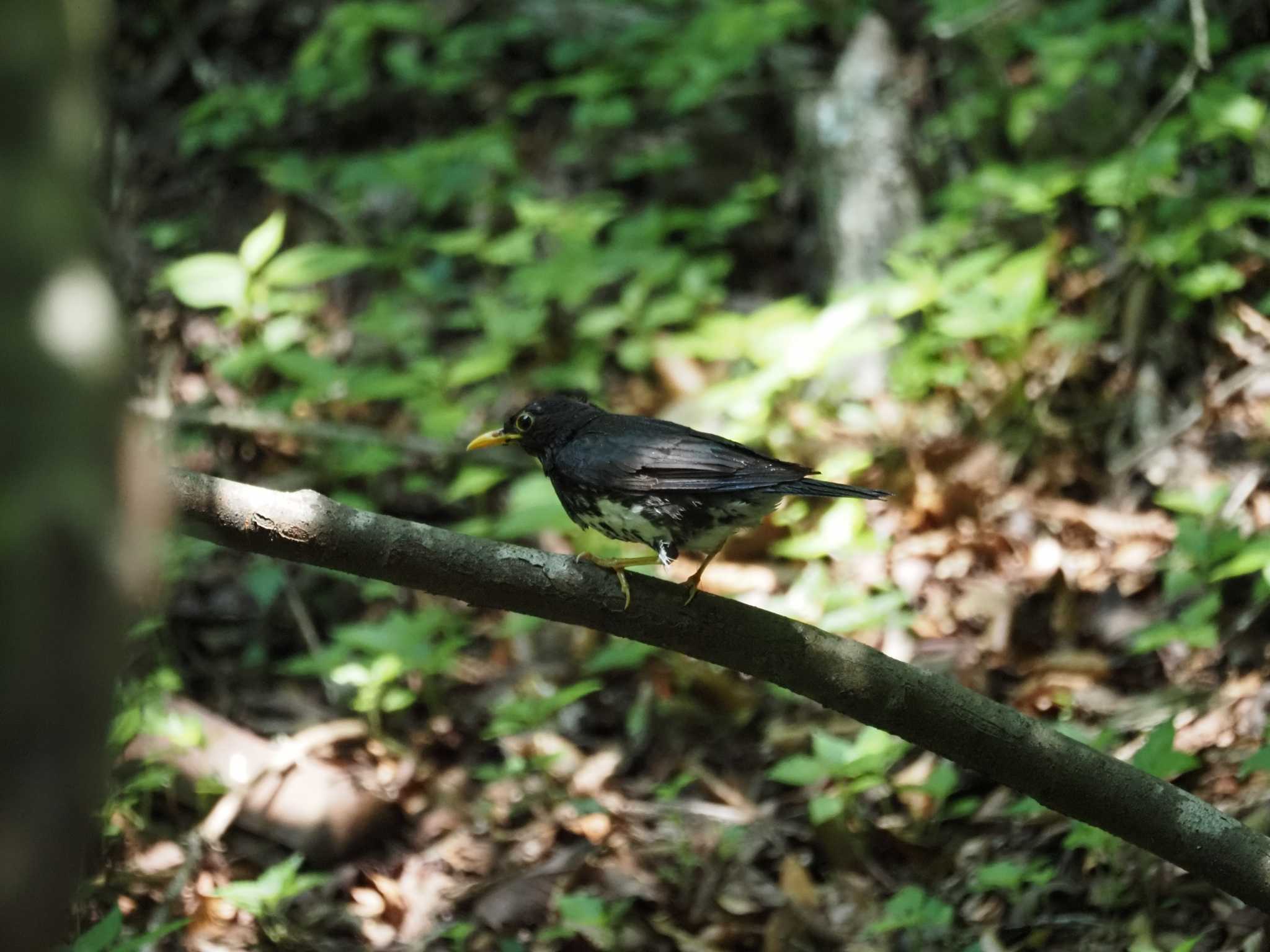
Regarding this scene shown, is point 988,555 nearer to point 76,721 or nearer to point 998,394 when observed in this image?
point 998,394

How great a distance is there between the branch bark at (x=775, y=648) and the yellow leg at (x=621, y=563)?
2 centimetres

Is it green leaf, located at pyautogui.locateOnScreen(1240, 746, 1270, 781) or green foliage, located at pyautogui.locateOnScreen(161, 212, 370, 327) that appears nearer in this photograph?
green leaf, located at pyautogui.locateOnScreen(1240, 746, 1270, 781)

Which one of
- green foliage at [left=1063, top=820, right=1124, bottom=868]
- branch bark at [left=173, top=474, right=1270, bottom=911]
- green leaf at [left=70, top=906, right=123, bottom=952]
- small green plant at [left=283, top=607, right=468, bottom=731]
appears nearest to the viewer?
branch bark at [left=173, top=474, right=1270, bottom=911]

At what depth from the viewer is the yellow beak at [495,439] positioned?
13.1 feet

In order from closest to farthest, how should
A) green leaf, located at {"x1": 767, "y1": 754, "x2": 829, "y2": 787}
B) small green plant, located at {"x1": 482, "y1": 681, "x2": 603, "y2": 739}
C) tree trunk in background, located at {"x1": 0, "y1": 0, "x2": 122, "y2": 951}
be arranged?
tree trunk in background, located at {"x1": 0, "y1": 0, "x2": 122, "y2": 951}, green leaf, located at {"x1": 767, "y1": 754, "x2": 829, "y2": 787}, small green plant, located at {"x1": 482, "y1": 681, "x2": 603, "y2": 739}

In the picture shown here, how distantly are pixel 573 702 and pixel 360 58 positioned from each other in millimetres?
5625

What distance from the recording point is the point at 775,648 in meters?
2.84

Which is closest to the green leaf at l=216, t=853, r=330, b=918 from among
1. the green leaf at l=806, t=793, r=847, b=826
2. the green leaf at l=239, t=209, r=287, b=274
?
the green leaf at l=806, t=793, r=847, b=826

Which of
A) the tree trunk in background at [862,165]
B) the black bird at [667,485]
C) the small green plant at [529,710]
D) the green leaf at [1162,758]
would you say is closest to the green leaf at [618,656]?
the small green plant at [529,710]

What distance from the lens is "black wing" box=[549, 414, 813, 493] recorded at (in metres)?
3.34

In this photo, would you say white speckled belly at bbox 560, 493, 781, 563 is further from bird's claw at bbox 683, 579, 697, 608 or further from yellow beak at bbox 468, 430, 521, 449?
yellow beak at bbox 468, 430, 521, 449

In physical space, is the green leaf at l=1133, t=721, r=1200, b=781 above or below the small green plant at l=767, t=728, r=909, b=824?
above

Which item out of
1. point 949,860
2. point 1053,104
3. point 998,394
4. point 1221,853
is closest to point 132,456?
point 1221,853

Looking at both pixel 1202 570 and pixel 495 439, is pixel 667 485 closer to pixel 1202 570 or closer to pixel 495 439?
pixel 495 439
